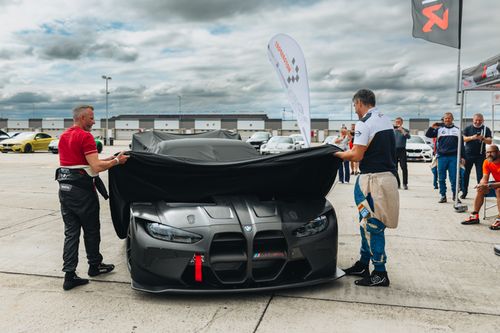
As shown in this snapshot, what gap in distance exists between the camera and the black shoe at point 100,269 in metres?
4.18

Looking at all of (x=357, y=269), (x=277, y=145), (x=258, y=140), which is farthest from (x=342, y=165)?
(x=258, y=140)

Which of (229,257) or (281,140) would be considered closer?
(229,257)

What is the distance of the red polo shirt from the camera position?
3.85m

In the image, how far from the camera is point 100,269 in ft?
14.0

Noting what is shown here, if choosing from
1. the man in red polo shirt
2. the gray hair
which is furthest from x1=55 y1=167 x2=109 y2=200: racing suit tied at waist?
the gray hair

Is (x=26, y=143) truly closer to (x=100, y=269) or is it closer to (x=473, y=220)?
(x=100, y=269)

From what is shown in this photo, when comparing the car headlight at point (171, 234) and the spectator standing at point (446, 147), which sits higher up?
the spectator standing at point (446, 147)

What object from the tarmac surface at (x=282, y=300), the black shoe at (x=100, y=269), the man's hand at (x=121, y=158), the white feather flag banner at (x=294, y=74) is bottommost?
the tarmac surface at (x=282, y=300)

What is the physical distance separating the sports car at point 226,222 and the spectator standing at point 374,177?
1.01ft

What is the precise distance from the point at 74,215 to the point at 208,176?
125cm

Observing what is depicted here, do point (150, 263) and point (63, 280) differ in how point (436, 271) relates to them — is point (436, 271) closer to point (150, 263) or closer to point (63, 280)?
point (150, 263)

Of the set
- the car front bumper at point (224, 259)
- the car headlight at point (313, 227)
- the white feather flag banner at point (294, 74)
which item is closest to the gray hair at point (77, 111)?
the car front bumper at point (224, 259)

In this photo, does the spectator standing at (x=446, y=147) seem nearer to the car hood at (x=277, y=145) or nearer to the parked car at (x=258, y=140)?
the car hood at (x=277, y=145)

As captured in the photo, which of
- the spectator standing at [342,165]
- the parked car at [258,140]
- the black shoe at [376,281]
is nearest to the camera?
the black shoe at [376,281]
